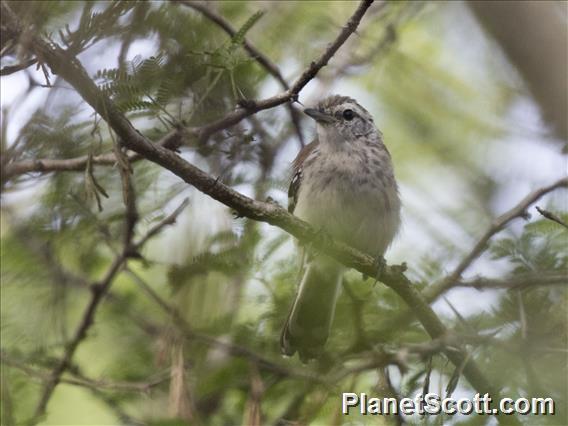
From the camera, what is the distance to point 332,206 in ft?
17.9

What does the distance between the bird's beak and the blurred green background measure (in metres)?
0.35

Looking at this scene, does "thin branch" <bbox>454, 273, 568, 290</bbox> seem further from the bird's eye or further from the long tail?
the bird's eye

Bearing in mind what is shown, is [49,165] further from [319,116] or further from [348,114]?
[348,114]

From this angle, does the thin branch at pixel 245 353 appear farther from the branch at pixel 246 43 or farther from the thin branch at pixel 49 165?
the branch at pixel 246 43

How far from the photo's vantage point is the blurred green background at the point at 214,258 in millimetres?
4055

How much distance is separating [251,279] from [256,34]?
2.03 metres

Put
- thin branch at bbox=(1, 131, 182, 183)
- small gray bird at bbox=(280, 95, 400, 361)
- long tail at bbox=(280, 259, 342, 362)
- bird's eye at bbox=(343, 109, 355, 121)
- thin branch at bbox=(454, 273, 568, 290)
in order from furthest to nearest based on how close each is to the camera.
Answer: bird's eye at bbox=(343, 109, 355, 121)
small gray bird at bbox=(280, 95, 400, 361)
long tail at bbox=(280, 259, 342, 362)
thin branch at bbox=(1, 131, 182, 183)
thin branch at bbox=(454, 273, 568, 290)

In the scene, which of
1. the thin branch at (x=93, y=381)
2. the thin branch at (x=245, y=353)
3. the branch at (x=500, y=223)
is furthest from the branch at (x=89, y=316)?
the branch at (x=500, y=223)

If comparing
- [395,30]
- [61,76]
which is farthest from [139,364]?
[395,30]

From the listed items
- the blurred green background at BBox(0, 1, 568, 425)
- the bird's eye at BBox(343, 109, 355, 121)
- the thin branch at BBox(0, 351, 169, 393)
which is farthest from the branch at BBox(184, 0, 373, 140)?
the bird's eye at BBox(343, 109, 355, 121)

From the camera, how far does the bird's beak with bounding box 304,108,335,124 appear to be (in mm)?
5867

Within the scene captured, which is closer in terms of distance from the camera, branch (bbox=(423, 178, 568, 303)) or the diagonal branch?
branch (bbox=(423, 178, 568, 303))

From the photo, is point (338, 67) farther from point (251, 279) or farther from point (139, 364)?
point (139, 364)

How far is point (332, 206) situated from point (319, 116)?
31.1 inches
